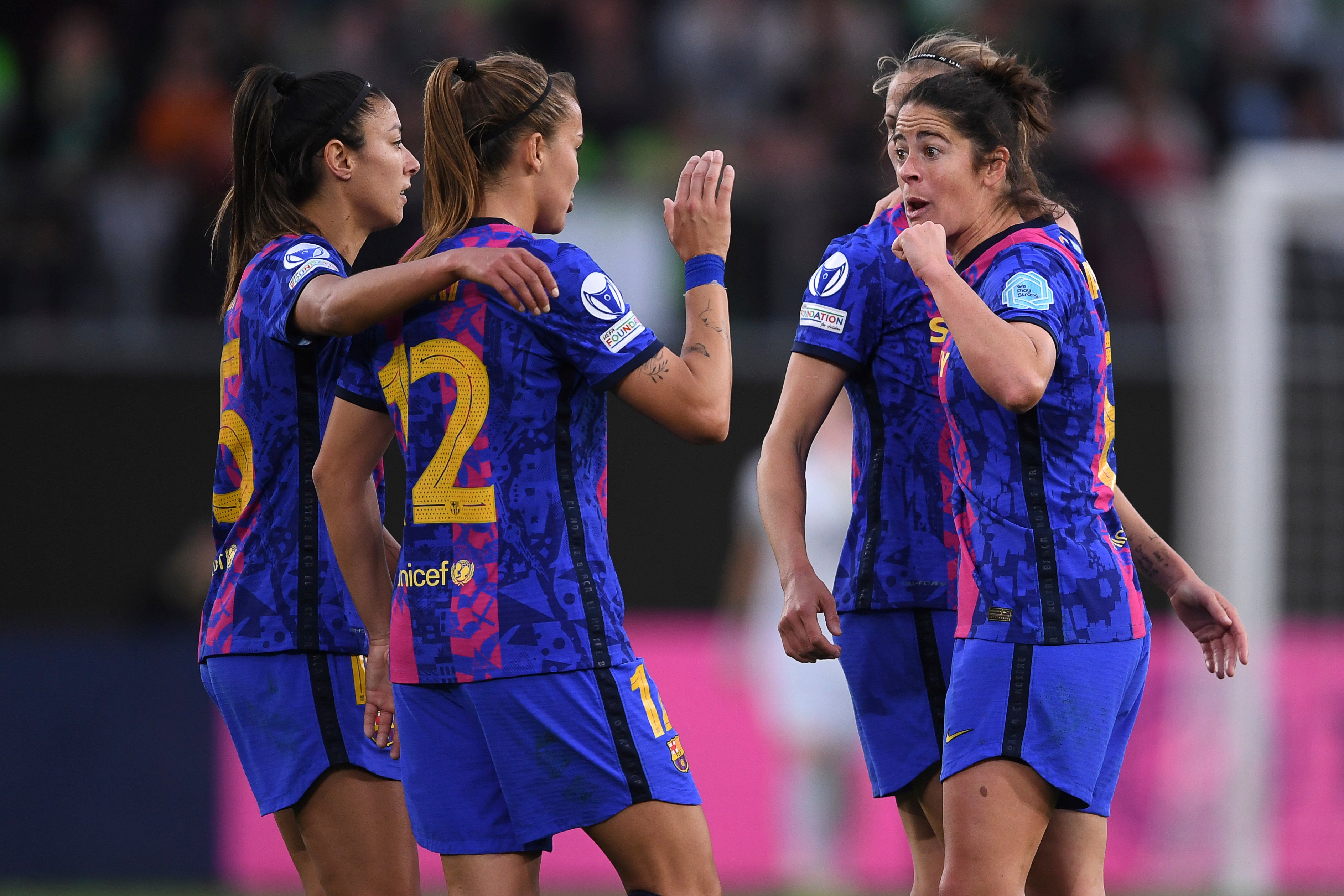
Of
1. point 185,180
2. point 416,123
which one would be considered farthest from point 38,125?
point 416,123

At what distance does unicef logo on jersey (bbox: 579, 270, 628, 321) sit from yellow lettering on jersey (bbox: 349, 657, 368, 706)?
3.12 feet

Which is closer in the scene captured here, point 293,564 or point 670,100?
point 293,564

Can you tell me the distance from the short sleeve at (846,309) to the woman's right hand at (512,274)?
69 centimetres

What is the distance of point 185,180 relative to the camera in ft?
32.0

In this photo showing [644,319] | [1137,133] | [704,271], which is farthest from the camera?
[1137,133]

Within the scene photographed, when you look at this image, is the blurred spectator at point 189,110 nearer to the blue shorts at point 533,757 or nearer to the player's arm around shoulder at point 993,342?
the blue shorts at point 533,757

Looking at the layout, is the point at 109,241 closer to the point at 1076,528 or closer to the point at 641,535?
the point at 641,535

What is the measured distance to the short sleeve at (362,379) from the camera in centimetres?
319

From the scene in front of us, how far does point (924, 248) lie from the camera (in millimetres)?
3139

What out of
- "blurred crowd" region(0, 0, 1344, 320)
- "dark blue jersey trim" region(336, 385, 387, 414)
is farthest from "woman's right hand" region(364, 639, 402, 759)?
"blurred crowd" region(0, 0, 1344, 320)

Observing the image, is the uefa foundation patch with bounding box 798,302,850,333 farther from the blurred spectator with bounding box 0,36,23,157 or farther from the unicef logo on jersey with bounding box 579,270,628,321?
the blurred spectator with bounding box 0,36,23,157

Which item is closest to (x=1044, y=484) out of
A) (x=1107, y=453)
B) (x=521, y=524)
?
(x=1107, y=453)

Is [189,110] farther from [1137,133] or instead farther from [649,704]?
[649,704]

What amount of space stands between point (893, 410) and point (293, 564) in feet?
4.34
